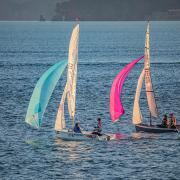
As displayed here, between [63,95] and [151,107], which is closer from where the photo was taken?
[63,95]

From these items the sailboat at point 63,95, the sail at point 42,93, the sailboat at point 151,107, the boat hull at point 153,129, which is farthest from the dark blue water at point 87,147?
the sail at point 42,93

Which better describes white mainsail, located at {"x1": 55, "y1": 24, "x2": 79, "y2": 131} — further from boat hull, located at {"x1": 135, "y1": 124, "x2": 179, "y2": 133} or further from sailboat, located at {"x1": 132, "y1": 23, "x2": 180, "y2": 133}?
sailboat, located at {"x1": 132, "y1": 23, "x2": 180, "y2": 133}

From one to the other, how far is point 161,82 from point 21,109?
36.8m

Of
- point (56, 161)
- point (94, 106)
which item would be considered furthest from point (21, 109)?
point (56, 161)

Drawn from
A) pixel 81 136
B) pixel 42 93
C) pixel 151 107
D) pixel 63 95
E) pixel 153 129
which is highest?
pixel 42 93

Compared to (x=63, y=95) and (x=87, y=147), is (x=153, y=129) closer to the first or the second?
(x=87, y=147)

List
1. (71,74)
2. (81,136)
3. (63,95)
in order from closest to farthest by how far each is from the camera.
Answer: (81,136) < (71,74) < (63,95)

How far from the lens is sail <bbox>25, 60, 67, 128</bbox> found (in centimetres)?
8288

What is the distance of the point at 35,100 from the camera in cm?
8319

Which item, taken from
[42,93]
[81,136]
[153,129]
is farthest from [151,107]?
[42,93]

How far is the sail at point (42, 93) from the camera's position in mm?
82875

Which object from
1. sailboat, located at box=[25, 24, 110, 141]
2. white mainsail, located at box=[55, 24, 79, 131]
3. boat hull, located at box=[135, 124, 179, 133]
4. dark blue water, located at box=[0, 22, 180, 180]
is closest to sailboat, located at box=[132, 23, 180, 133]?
boat hull, located at box=[135, 124, 179, 133]

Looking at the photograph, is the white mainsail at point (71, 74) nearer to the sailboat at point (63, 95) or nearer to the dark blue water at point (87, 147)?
the sailboat at point (63, 95)

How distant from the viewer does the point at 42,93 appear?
8294 centimetres
